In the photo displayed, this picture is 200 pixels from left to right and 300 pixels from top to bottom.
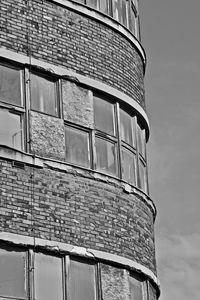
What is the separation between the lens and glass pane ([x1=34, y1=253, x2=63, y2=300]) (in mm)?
14578

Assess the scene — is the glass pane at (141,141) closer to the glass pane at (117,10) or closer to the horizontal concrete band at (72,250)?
the glass pane at (117,10)

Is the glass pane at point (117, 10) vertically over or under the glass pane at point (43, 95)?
over

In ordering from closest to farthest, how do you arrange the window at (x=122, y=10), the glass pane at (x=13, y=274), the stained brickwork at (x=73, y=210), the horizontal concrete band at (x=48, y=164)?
the glass pane at (x=13, y=274) → the stained brickwork at (x=73, y=210) → the horizontal concrete band at (x=48, y=164) → the window at (x=122, y=10)

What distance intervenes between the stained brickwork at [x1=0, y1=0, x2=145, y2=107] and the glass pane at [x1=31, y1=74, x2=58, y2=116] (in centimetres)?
42

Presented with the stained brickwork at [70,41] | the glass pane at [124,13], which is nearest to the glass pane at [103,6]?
the stained brickwork at [70,41]

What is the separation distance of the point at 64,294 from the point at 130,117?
4355 millimetres

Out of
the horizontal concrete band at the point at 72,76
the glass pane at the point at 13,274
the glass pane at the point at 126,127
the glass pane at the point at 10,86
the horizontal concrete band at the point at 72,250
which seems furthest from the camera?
the glass pane at the point at 126,127

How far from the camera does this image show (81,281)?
1519cm

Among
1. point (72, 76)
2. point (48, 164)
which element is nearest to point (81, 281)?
point (48, 164)

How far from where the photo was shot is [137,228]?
16719 mm

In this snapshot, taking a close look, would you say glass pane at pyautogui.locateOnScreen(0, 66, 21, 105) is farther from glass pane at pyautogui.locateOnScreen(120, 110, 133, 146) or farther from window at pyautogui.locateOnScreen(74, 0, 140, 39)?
window at pyautogui.locateOnScreen(74, 0, 140, 39)

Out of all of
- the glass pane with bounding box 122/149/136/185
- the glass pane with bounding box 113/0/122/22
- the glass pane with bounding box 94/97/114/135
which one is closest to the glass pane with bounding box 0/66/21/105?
the glass pane with bounding box 94/97/114/135

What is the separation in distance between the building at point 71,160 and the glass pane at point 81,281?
0.06ft

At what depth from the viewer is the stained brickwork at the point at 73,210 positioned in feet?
48.4
